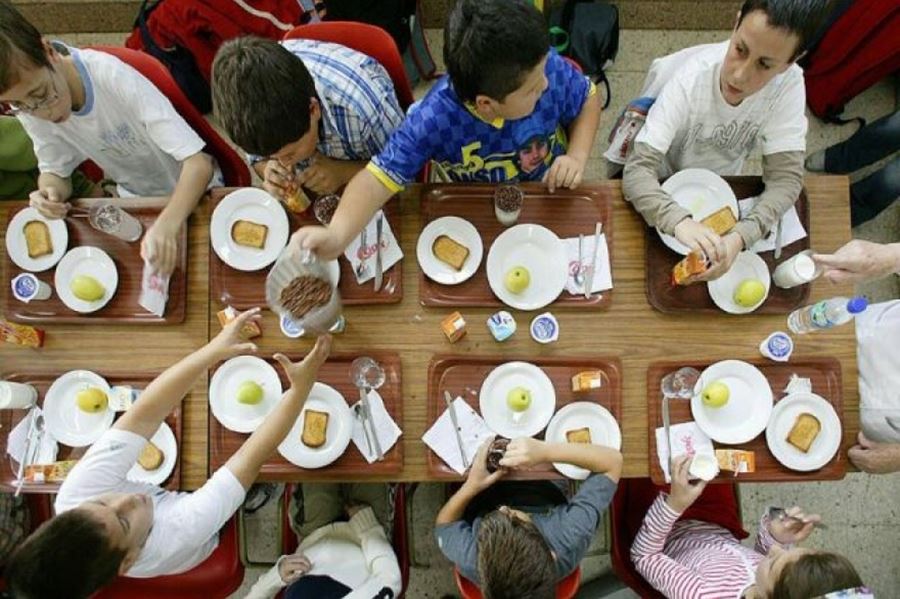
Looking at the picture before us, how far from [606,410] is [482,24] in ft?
3.31

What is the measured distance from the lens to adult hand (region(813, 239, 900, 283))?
5.69 feet

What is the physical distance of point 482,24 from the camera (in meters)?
1.43

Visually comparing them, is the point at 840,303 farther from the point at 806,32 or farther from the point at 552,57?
the point at 552,57

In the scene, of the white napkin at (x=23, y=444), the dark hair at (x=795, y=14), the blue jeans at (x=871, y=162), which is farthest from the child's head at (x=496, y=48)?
the blue jeans at (x=871, y=162)

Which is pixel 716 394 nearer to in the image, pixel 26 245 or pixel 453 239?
pixel 453 239

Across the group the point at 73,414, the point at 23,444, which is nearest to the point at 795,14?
the point at 73,414

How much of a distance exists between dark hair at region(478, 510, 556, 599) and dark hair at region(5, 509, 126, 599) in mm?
848

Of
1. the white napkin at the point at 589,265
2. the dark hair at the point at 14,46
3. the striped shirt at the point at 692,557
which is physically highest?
the dark hair at the point at 14,46

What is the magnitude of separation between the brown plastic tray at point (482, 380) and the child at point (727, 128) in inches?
14.5

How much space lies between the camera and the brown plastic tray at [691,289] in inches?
71.1

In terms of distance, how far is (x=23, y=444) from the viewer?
178cm

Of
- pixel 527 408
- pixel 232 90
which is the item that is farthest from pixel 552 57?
pixel 527 408

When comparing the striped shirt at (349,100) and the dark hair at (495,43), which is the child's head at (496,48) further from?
the striped shirt at (349,100)

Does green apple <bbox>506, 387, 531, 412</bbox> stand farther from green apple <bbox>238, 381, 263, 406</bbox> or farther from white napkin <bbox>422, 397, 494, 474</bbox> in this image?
green apple <bbox>238, 381, 263, 406</bbox>
